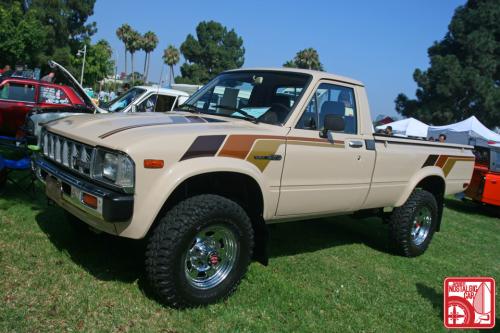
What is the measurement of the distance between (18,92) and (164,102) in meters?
3.71

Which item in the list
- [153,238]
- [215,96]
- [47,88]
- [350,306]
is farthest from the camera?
[47,88]

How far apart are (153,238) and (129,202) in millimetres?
448

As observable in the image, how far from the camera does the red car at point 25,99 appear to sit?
935 centimetres

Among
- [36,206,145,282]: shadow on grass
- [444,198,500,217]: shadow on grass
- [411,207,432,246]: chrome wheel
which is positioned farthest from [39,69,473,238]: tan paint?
[444,198,500,217]: shadow on grass

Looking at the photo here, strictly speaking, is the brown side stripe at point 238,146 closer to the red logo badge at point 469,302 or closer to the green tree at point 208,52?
the red logo badge at point 469,302

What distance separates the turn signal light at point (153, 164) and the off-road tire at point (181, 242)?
415 mm

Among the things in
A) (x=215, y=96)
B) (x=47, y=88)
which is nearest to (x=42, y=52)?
(x=47, y=88)

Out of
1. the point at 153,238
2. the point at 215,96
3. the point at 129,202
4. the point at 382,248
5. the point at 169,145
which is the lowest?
the point at 382,248

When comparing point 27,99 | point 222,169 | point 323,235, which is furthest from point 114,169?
point 27,99

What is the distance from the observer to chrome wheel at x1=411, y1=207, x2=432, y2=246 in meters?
5.92

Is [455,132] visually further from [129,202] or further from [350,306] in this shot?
[129,202]

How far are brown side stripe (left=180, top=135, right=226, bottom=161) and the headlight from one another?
392mm

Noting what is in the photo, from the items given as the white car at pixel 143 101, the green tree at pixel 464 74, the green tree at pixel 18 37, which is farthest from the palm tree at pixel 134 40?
the white car at pixel 143 101

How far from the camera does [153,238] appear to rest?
3.37 meters
